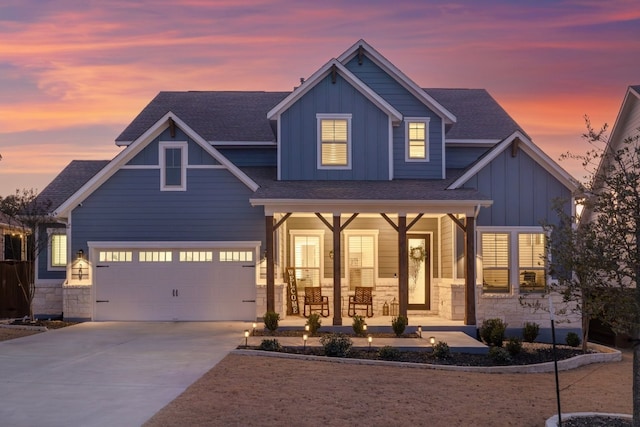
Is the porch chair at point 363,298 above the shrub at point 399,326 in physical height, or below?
above

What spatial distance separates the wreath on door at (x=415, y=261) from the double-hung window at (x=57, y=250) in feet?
35.7

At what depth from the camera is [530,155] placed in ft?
68.8

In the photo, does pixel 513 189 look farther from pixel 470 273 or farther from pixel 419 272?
pixel 419 272

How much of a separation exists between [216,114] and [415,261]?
→ 8.44m

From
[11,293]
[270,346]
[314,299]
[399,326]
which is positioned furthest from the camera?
[11,293]

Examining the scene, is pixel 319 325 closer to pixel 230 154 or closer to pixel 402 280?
pixel 402 280

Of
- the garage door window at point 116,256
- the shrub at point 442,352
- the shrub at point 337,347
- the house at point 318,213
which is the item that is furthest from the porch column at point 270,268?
the shrub at point 442,352

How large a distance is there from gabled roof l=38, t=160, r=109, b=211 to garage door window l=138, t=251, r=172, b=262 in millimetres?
4319

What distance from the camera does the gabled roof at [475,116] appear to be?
2417 cm

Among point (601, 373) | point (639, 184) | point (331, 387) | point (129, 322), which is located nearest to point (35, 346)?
point (129, 322)

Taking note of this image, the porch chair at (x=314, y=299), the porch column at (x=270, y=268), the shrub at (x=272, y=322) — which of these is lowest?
the shrub at (x=272, y=322)

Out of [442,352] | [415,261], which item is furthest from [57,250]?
[442,352]

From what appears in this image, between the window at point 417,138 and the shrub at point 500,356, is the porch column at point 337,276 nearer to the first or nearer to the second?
the window at point 417,138

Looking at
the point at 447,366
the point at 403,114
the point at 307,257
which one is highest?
the point at 403,114
